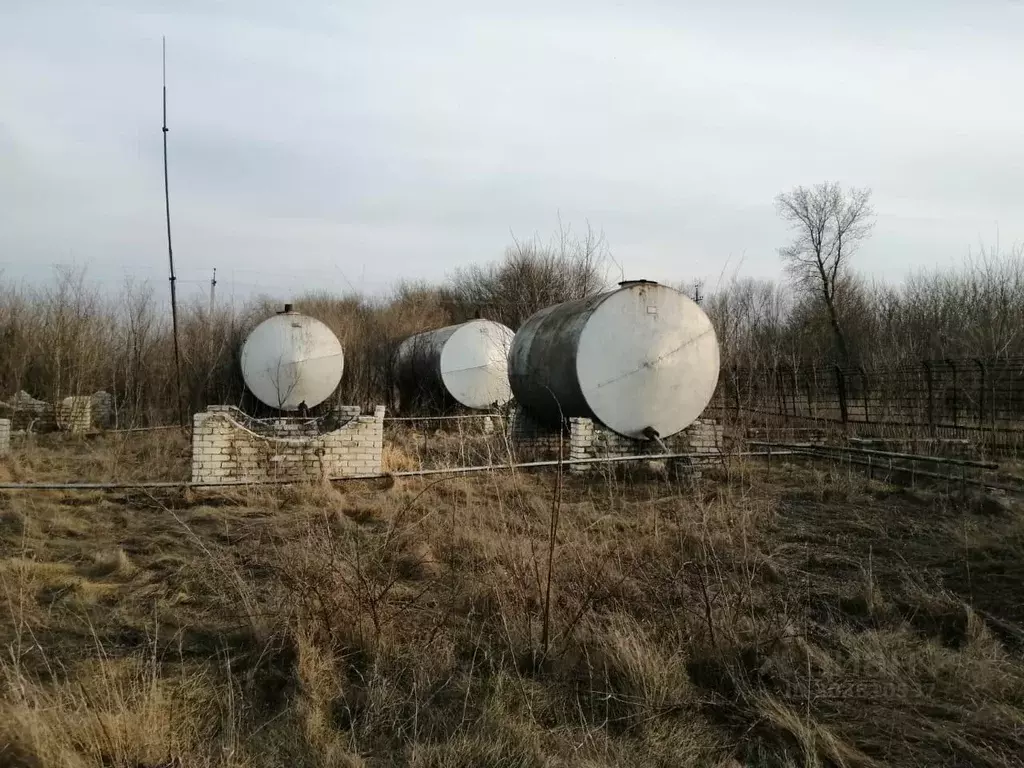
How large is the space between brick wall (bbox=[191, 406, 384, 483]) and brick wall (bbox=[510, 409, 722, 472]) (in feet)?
7.33

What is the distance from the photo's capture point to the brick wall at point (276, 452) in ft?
26.5

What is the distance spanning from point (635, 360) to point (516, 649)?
6.44 metres

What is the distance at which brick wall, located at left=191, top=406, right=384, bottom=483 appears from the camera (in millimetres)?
8078

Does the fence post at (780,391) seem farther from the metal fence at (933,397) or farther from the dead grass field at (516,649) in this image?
the dead grass field at (516,649)

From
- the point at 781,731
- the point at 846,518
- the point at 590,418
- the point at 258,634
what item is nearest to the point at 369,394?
the point at 590,418

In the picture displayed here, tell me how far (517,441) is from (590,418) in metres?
1.92

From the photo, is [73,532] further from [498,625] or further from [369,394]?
[369,394]

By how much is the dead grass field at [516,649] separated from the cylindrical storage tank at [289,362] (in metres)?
10.4

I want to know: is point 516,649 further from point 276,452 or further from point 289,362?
point 289,362

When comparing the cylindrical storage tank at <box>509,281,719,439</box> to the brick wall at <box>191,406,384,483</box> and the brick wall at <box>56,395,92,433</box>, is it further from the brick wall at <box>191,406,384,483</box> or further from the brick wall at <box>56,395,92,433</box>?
the brick wall at <box>56,395,92,433</box>

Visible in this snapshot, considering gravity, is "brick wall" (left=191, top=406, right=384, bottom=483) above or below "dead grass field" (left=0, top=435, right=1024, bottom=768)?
above

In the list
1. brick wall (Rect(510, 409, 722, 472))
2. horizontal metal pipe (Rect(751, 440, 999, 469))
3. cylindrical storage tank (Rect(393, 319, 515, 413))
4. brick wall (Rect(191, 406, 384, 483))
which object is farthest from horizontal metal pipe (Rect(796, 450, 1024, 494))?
cylindrical storage tank (Rect(393, 319, 515, 413))

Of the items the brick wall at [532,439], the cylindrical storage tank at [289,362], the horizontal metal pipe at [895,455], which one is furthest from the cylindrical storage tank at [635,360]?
the cylindrical storage tank at [289,362]

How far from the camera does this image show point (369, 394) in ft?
60.9
